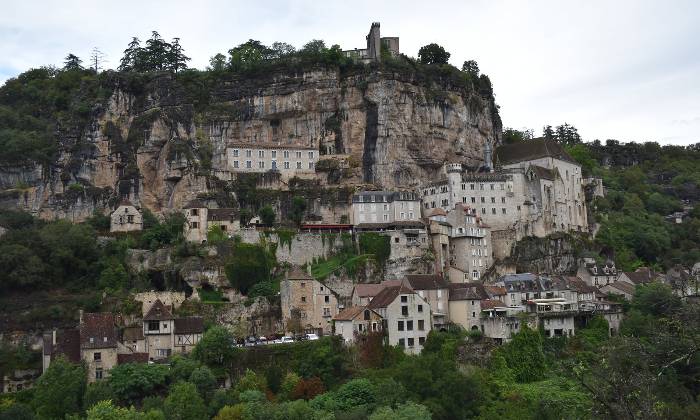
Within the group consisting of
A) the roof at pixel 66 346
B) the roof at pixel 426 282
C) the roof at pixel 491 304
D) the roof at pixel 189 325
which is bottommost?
the roof at pixel 66 346

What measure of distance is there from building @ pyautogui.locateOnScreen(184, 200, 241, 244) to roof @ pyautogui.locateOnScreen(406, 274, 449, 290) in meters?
17.5

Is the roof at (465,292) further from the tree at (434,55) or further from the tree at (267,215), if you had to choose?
the tree at (434,55)

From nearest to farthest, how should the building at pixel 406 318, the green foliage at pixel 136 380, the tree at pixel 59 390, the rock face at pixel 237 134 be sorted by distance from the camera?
the tree at pixel 59 390 < the green foliage at pixel 136 380 < the building at pixel 406 318 < the rock face at pixel 237 134

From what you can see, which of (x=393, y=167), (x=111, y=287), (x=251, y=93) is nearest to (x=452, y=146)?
(x=393, y=167)

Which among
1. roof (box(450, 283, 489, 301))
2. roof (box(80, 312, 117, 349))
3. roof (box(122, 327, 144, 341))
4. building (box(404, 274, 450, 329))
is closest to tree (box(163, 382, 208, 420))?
roof (box(80, 312, 117, 349))

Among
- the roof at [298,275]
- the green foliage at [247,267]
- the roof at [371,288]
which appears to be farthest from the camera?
the green foliage at [247,267]

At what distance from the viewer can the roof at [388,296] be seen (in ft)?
204

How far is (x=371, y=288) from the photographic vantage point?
67.9 metres

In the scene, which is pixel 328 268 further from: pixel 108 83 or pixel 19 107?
pixel 19 107

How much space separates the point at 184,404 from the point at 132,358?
9990 mm

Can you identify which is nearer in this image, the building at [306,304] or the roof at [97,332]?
the roof at [97,332]

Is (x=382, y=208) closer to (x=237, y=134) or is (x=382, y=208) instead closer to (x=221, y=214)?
(x=221, y=214)

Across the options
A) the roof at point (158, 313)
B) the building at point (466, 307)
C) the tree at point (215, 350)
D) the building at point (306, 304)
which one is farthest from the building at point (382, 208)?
the tree at point (215, 350)

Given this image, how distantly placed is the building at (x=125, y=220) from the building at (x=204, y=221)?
5.29 meters
